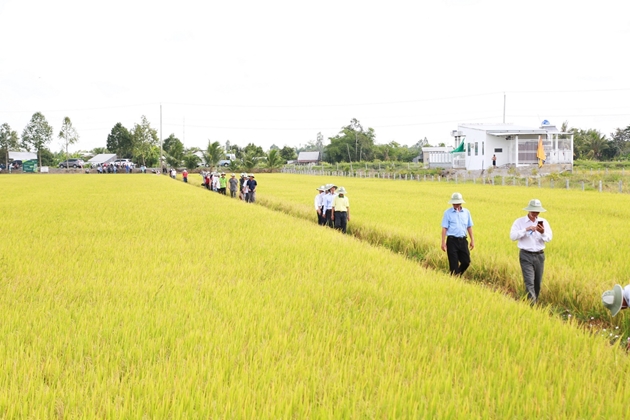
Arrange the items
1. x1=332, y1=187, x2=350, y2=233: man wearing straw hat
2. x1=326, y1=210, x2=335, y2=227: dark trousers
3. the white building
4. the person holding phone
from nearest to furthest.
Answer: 1. the person holding phone
2. x1=332, y1=187, x2=350, y2=233: man wearing straw hat
3. x1=326, y1=210, x2=335, y2=227: dark trousers
4. the white building

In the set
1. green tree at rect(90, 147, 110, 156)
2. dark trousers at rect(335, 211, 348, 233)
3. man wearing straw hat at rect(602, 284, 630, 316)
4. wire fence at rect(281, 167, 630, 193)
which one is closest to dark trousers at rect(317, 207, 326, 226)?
dark trousers at rect(335, 211, 348, 233)

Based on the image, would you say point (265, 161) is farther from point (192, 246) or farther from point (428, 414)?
point (428, 414)

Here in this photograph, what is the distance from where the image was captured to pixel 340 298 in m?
5.75

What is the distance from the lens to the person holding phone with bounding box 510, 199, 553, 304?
6.34m

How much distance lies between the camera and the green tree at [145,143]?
94.2 metres

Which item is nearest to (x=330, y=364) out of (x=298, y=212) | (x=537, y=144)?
(x=298, y=212)

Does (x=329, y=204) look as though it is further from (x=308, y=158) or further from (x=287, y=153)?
(x=287, y=153)

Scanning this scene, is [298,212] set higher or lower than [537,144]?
lower

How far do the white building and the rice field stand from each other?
1447 inches

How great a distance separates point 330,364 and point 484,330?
1598mm

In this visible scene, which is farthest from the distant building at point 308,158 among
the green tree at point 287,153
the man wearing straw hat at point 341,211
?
the man wearing straw hat at point 341,211

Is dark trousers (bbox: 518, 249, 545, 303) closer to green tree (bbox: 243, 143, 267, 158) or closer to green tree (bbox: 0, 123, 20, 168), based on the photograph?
green tree (bbox: 243, 143, 267, 158)

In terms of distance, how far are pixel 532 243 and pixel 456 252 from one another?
141cm

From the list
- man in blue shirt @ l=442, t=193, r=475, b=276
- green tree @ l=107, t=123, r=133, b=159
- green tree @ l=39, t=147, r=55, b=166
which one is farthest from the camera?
green tree @ l=107, t=123, r=133, b=159
